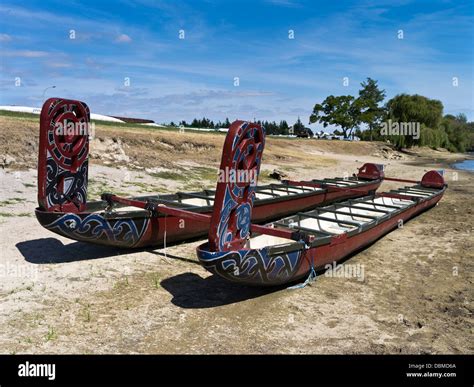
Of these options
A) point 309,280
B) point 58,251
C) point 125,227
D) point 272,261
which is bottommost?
point 309,280

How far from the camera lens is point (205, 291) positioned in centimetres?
633

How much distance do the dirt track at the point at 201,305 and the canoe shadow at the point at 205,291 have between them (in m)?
0.02

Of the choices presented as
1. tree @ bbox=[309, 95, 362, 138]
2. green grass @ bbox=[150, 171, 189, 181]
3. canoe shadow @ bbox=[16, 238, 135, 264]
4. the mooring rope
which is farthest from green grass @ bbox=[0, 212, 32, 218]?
tree @ bbox=[309, 95, 362, 138]

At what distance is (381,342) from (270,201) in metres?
5.94

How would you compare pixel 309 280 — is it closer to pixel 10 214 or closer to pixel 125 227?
pixel 125 227

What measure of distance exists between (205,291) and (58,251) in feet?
10.0

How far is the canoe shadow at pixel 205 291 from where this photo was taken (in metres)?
5.95

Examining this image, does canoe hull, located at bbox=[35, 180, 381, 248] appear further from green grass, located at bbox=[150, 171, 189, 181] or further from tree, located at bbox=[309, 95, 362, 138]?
tree, located at bbox=[309, 95, 362, 138]

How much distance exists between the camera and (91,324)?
5066 millimetres

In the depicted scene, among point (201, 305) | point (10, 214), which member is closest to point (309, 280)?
point (201, 305)

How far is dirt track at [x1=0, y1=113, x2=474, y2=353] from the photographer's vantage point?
483 centimetres

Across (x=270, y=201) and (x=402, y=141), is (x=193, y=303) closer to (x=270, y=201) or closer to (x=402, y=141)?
(x=270, y=201)

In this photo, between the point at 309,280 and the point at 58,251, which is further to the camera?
the point at 58,251
